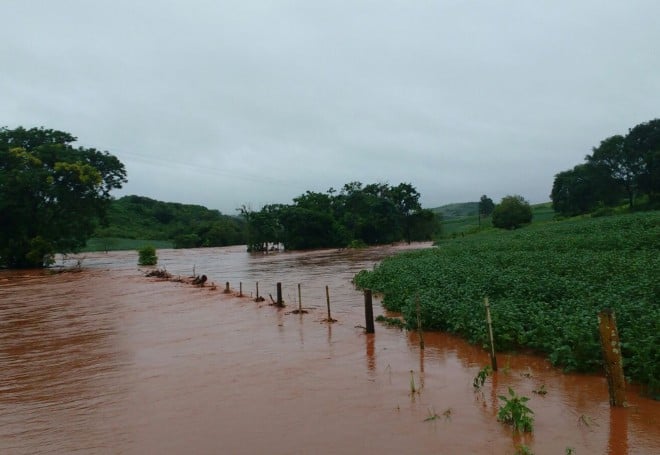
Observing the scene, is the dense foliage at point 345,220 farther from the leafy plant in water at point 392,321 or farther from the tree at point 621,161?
the leafy plant in water at point 392,321

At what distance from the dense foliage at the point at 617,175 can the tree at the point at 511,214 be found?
6486 mm

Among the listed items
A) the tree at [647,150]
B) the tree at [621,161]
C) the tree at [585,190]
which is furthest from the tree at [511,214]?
the tree at [647,150]

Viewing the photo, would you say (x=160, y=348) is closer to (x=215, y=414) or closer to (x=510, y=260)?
(x=215, y=414)

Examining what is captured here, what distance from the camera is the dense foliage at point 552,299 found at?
861cm

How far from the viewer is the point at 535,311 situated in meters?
11.2

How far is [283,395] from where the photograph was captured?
903 centimetres

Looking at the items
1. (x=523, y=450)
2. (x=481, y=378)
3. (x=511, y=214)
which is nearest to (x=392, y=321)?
(x=481, y=378)

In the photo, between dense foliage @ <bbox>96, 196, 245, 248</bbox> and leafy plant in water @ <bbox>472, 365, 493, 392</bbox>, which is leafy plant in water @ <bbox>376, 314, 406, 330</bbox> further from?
dense foliage @ <bbox>96, 196, 245, 248</bbox>

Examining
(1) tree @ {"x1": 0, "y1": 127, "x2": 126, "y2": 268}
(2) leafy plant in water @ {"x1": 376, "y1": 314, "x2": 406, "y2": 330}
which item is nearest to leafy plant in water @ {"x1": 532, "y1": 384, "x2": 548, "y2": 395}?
(2) leafy plant in water @ {"x1": 376, "y1": 314, "x2": 406, "y2": 330}

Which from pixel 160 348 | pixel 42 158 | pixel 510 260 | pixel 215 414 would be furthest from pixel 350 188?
pixel 215 414

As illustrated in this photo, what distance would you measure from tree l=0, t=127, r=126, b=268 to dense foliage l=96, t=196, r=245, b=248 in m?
37.3

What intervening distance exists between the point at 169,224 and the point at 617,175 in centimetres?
9084

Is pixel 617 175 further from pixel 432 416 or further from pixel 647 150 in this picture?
pixel 432 416

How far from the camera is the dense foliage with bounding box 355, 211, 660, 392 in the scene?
28.2 feet
